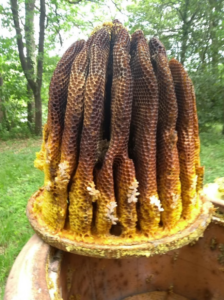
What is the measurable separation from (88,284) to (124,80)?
3.76 feet

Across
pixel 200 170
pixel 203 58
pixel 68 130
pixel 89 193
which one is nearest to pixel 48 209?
pixel 89 193

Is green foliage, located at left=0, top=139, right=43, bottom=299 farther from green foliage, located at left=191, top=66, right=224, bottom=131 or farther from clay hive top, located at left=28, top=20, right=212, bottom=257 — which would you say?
green foliage, located at left=191, top=66, right=224, bottom=131

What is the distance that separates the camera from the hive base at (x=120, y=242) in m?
0.98

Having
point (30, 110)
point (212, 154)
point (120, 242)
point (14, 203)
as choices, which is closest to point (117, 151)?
point (120, 242)

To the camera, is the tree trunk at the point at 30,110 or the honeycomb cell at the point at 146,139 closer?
the honeycomb cell at the point at 146,139

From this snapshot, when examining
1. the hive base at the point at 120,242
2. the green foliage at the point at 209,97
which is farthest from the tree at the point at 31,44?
the hive base at the point at 120,242

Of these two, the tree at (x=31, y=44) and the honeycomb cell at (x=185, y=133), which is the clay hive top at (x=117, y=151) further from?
the tree at (x=31, y=44)

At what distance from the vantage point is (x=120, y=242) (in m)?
1.01

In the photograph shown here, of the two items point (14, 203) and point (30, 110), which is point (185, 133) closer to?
point (14, 203)

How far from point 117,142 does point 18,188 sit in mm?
3421

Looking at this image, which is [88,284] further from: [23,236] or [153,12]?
[153,12]

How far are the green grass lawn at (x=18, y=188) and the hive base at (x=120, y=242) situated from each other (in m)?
1.34

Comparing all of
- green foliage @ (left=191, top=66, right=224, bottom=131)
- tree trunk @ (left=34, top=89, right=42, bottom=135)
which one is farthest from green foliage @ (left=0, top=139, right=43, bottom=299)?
green foliage @ (left=191, top=66, right=224, bottom=131)

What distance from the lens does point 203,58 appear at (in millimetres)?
8859
